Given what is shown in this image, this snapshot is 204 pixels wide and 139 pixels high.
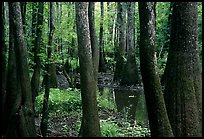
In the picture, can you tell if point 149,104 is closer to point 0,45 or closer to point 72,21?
point 0,45

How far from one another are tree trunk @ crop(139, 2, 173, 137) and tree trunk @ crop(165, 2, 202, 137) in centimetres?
128

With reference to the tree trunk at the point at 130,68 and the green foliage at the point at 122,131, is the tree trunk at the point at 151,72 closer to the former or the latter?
the green foliage at the point at 122,131

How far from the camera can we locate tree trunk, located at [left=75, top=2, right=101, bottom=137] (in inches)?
255

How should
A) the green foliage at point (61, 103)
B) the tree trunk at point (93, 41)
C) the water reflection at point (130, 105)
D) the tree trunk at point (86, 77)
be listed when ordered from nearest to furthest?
the tree trunk at point (86, 77) → the tree trunk at point (93, 41) → the water reflection at point (130, 105) → the green foliage at point (61, 103)

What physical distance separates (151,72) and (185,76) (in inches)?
60.2

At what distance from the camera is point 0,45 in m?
8.17

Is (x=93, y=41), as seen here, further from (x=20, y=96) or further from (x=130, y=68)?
(x=130, y=68)

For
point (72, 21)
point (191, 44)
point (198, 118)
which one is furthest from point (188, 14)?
point (72, 21)


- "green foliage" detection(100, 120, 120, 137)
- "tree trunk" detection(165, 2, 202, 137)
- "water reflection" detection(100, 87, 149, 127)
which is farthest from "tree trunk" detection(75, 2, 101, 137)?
"water reflection" detection(100, 87, 149, 127)

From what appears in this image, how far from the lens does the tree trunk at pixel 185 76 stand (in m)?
6.79

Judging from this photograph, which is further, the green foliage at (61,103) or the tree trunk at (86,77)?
the green foliage at (61,103)

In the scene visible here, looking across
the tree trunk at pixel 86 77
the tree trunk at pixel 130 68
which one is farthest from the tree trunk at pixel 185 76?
the tree trunk at pixel 130 68

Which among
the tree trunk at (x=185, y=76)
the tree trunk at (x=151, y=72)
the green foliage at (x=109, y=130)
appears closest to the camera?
the tree trunk at (x=151, y=72)

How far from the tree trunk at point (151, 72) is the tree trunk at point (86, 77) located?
126 centimetres
